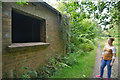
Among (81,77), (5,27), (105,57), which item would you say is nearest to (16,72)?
(5,27)

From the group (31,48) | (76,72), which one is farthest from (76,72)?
(31,48)

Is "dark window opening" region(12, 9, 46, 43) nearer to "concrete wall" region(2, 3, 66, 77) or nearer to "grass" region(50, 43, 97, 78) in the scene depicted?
"concrete wall" region(2, 3, 66, 77)

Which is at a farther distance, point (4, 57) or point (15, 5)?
point (15, 5)

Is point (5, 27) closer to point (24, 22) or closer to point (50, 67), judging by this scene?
point (50, 67)

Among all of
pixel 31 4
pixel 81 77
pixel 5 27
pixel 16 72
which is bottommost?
pixel 81 77

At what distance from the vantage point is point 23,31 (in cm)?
629

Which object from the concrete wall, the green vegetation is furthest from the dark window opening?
the green vegetation

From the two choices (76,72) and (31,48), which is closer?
(31,48)

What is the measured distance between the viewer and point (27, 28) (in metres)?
5.94

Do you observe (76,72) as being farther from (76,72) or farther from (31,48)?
(31,48)

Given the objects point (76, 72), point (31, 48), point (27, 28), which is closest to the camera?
point (31, 48)

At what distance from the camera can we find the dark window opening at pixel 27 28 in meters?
4.79

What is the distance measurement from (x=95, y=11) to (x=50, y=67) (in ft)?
12.5

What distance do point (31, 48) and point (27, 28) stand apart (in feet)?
8.97
